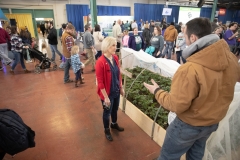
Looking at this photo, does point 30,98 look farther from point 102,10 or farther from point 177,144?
point 102,10

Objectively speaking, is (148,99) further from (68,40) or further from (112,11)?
(112,11)

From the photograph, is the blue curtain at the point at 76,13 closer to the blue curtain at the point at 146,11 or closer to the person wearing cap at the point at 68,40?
the blue curtain at the point at 146,11

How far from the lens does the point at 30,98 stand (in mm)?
3779

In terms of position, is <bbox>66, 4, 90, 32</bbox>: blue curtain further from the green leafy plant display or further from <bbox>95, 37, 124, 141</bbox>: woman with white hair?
<bbox>95, 37, 124, 141</bbox>: woman with white hair

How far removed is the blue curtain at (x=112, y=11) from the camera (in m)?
Answer: 14.6

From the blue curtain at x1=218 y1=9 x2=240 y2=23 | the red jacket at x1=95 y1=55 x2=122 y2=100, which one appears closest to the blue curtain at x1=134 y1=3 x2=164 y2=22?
the blue curtain at x1=218 y1=9 x2=240 y2=23

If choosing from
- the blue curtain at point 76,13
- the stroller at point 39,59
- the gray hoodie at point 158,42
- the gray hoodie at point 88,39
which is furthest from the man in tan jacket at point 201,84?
the blue curtain at point 76,13

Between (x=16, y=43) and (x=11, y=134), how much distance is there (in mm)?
4448

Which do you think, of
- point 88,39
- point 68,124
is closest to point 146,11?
point 88,39

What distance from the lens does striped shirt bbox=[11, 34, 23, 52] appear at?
518 cm

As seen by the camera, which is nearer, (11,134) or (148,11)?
(11,134)

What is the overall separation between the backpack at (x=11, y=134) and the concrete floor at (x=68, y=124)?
1.51 ft

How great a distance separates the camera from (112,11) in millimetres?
15086

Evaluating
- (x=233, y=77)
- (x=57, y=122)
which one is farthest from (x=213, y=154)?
(x=57, y=122)
